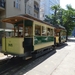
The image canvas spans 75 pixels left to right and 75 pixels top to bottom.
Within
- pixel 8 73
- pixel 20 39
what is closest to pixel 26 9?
pixel 20 39

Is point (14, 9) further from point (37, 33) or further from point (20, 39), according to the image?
point (20, 39)

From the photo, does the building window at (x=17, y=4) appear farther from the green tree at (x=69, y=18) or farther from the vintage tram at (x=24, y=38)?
the green tree at (x=69, y=18)

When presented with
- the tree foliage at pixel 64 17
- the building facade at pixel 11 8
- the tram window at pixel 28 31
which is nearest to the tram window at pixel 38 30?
the tram window at pixel 28 31

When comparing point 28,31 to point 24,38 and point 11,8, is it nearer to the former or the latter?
point 24,38

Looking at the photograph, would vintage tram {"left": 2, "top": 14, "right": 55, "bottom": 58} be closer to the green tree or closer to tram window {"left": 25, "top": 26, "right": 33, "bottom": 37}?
tram window {"left": 25, "top": 26, "right": 33, "bottom": 37}

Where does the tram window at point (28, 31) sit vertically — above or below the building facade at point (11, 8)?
below

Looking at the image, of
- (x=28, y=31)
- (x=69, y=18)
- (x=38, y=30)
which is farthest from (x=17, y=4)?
(x=69, y=18)

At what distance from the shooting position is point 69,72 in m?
6.65

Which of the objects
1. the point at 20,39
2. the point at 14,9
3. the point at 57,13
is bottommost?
the point at 20,39

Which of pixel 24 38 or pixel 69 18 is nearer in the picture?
pixel 24 38

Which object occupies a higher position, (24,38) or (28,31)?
(28,31)

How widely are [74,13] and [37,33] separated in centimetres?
3333

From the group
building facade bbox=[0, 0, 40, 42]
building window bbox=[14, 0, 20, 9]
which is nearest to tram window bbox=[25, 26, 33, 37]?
building facade bbox=[0, 0, 40, 42]

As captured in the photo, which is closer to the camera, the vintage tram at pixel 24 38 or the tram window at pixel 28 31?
the vintage tram at pixel 24 38
